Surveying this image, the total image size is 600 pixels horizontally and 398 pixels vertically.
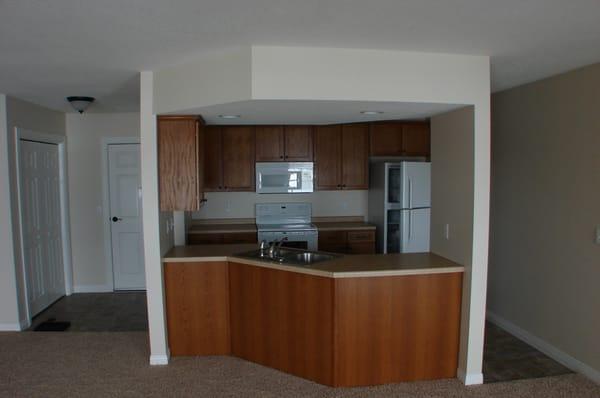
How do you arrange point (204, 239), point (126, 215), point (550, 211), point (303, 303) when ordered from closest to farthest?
point (303, 303)
point (550, 211)
point (204, 239)
point (126, 215)

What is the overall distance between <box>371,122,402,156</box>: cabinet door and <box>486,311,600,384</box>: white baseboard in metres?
2.19

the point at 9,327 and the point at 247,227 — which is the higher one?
the point at 247,227

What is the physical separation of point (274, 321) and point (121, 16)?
2246 millimetres

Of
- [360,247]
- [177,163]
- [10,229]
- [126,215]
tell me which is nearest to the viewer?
[177,163]

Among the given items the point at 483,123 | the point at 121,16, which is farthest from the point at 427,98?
the point at 121,16

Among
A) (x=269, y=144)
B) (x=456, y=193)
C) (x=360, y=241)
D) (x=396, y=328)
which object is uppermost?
(x=269, y=144)

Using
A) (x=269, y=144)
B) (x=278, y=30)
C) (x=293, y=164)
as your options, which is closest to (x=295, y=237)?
(x=293, y=164)

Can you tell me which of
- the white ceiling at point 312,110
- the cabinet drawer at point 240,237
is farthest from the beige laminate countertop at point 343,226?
the white ceiling at point 312,110

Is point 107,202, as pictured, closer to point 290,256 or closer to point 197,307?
point 197,307

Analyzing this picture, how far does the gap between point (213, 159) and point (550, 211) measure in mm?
3541

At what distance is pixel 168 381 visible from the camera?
121 inches

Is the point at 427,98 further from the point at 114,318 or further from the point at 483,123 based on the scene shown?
the point at 114,318

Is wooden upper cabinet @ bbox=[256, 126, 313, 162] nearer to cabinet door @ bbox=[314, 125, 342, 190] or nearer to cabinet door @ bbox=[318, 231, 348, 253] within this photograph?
cabinet door @ bbox=[314, 125, 342, 190]

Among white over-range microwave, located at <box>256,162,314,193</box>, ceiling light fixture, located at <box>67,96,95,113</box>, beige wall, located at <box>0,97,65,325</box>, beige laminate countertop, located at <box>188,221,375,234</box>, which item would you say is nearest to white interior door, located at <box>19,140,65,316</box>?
beige wall, located at <box>0,97,65,325</box>
